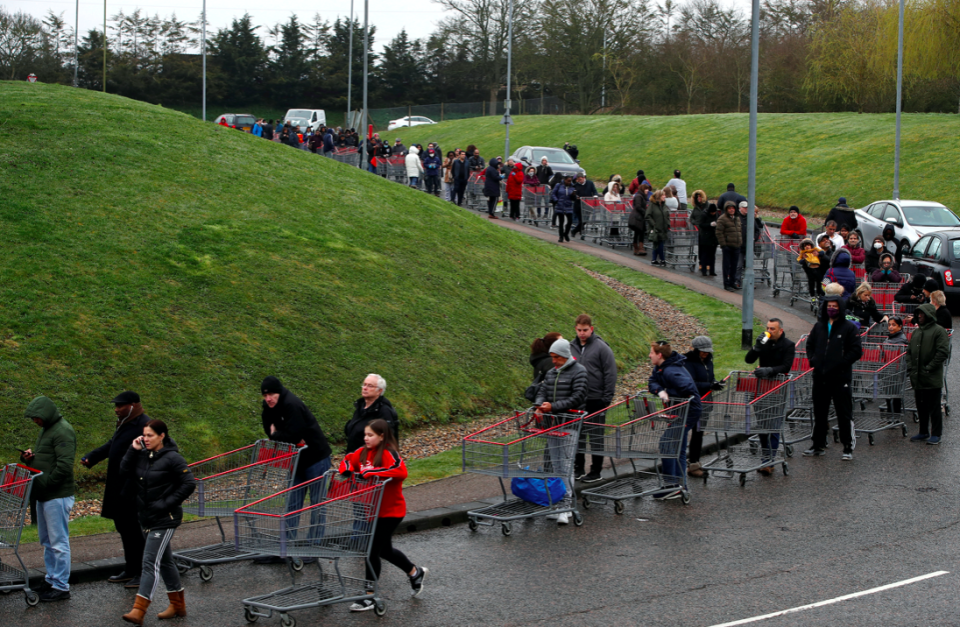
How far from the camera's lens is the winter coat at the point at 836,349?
41.7ft

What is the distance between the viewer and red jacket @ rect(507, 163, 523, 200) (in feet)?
104

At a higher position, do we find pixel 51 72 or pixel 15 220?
pixel 51 72

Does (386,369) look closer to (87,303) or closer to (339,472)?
(87,303)

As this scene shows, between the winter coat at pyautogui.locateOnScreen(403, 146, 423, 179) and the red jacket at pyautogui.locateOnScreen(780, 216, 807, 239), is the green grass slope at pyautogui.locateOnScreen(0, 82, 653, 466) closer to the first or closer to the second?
the red jacket at pyautogui.locateOnScreen(780, 216, 807, 239)

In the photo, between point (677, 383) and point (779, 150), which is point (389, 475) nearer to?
point (677, 383)

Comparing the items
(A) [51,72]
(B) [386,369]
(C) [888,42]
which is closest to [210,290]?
(B) [386,369]

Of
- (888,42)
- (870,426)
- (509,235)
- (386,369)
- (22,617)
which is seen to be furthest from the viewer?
(888,42)

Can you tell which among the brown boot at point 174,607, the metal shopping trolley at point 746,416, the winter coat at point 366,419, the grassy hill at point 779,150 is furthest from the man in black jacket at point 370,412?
the grassy hill at point 779,150

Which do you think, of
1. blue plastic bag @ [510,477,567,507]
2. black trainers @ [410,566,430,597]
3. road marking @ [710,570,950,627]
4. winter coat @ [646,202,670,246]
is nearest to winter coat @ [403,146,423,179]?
winter coat @ [646,202,670,246]

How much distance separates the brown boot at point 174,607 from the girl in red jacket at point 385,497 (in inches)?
58.7

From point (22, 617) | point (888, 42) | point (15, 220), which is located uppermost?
point (888, 42)

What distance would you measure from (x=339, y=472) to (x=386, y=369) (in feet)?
21.1

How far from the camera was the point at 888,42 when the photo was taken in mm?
47469

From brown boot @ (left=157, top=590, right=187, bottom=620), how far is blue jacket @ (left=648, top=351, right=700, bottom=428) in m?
5.65
